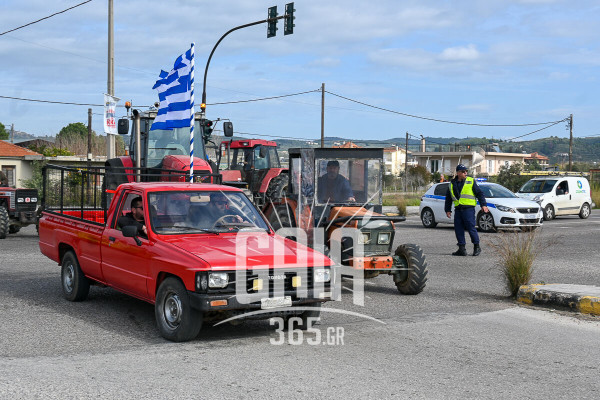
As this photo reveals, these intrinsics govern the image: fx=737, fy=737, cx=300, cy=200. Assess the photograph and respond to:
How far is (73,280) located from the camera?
9625 millimetres

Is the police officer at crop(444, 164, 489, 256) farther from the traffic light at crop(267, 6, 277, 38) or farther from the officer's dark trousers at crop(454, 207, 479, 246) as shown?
the traffic light at crop(267, 6, 277, 38)

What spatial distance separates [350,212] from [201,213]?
9.40 feet

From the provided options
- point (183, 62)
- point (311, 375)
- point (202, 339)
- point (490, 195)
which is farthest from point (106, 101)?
point (311, 375)

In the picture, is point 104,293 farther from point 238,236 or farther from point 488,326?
point 488,326

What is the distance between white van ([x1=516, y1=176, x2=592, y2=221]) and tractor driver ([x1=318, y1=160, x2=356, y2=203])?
17.9 m

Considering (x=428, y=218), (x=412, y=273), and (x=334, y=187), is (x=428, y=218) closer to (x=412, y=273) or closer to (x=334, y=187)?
(x=334, y=187)

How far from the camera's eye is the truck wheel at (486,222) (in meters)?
21.5

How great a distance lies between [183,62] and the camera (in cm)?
1463

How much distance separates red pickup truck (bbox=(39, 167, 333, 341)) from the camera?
7.05 meters

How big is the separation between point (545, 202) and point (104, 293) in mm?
20654

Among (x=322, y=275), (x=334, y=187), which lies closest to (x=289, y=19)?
(x=334, y=187)

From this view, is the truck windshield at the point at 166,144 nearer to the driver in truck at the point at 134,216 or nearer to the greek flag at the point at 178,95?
the greek flag at the point at 178,95

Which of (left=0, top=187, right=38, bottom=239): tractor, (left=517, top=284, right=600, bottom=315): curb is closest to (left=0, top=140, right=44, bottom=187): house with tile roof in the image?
(left=0, top=187, right=38, bottom=239): tractor

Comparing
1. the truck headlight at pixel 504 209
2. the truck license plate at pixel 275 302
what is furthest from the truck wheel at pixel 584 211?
the truck license plate at pixel 275 302
